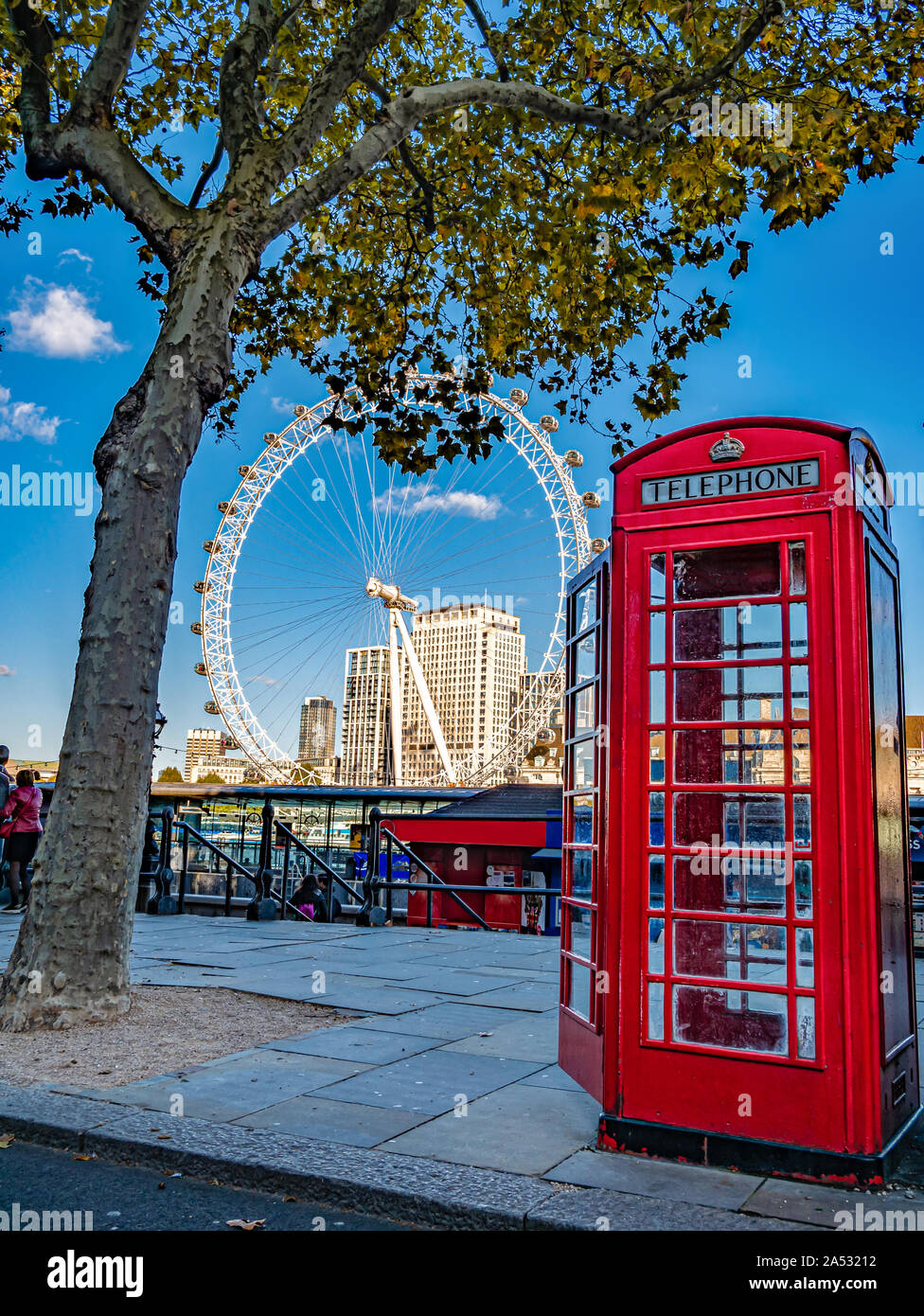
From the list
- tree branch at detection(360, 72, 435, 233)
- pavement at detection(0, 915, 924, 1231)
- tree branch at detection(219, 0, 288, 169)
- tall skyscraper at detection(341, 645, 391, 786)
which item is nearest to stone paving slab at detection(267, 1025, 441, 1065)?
pavement at detection(0, 915, 924, 1231)

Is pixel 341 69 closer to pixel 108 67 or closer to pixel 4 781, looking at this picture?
pixel 108 67

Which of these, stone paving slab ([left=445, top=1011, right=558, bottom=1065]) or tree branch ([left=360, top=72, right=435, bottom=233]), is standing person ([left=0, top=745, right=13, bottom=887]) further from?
tree branch ([left=360, top=72, right=435, bottom=233])

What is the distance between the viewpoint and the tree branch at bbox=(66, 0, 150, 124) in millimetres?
6250

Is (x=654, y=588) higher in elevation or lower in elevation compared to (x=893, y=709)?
higher

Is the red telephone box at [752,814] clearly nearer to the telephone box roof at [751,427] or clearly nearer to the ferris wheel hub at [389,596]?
the telephone box roof at [751,427]

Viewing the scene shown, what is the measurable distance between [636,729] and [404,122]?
16.8 ft

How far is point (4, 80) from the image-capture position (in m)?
9.07

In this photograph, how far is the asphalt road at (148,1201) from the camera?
2.79 m

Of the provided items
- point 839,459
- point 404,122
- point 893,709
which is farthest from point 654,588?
point 404,122

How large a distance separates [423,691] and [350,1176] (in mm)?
29033

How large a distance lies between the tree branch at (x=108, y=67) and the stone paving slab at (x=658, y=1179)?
Result: 6654mm
